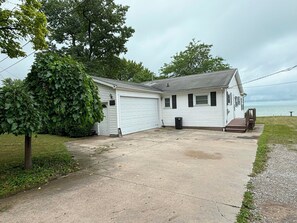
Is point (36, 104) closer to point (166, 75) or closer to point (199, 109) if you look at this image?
point (199, 109)

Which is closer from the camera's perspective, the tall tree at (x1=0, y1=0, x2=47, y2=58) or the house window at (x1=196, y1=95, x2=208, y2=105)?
the tall tree at (x1=0, y1=0, x2=47, y2=58)

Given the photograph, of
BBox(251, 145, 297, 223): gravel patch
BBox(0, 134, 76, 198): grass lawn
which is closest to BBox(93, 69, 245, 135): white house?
BBox(0, 134, 76, 198): grass lawn

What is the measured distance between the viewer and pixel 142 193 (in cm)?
348

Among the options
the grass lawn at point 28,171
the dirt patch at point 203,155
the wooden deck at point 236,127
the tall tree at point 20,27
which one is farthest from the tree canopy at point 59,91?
the wooden deck at point 236,127

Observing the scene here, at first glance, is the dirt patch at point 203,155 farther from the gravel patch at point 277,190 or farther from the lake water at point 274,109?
the lake water at point 274,109

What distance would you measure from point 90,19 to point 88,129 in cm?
1548

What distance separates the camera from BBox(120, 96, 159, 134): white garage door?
11195 mm

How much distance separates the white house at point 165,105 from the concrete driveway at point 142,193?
213 inches

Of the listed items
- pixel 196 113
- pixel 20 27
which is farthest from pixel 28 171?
A: pixel 196 113

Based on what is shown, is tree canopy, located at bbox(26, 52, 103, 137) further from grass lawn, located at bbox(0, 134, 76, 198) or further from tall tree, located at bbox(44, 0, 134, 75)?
tall tree, located at bbox(44, 0, 134, 75)

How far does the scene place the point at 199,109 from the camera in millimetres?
12953

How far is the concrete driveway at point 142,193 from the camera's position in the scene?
108 inches

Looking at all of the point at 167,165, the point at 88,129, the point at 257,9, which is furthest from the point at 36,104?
the point at 257,9

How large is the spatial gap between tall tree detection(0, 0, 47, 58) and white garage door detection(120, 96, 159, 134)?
206 inches
